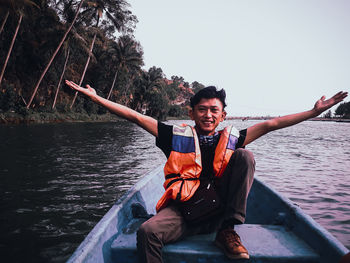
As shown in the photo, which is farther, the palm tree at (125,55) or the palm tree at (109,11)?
the palm tree at (125,55)

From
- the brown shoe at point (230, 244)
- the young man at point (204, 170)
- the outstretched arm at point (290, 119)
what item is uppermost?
the outstretched arm at point (290, 119)

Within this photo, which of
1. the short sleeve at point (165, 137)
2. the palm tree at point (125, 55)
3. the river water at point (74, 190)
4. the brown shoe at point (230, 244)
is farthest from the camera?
the palm tree at point (125, 55)

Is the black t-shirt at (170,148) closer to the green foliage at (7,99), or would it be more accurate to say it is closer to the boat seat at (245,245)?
the boat seat at (245,245)

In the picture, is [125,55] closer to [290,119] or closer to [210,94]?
[210,94]

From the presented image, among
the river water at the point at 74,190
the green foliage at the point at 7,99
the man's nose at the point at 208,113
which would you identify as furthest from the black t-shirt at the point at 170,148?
the green foliage at the point at 7,99

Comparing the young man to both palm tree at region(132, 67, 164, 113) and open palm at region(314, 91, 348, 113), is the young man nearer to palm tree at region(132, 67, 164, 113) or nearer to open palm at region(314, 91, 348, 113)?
open palm at region(314, 91, 348, 113)

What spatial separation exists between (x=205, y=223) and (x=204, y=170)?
1.42 feet

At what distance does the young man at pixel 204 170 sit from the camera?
1701 millimetres

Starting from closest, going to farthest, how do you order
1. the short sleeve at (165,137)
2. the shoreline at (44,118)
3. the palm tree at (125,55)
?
1. the short sleeve at (165,137)
2. the shoreline at (44,118)
3. the palm tree at (125,55)

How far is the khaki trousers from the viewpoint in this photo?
5.36 feet

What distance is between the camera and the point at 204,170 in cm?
214

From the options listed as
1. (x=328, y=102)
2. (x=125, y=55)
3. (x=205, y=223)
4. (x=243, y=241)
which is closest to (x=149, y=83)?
(x=125, y=55)

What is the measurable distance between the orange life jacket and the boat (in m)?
0.37

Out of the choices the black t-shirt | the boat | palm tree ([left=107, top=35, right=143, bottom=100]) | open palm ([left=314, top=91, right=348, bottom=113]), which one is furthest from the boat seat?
palm tree ([left=107, top=35, right=143, bottom=100])
